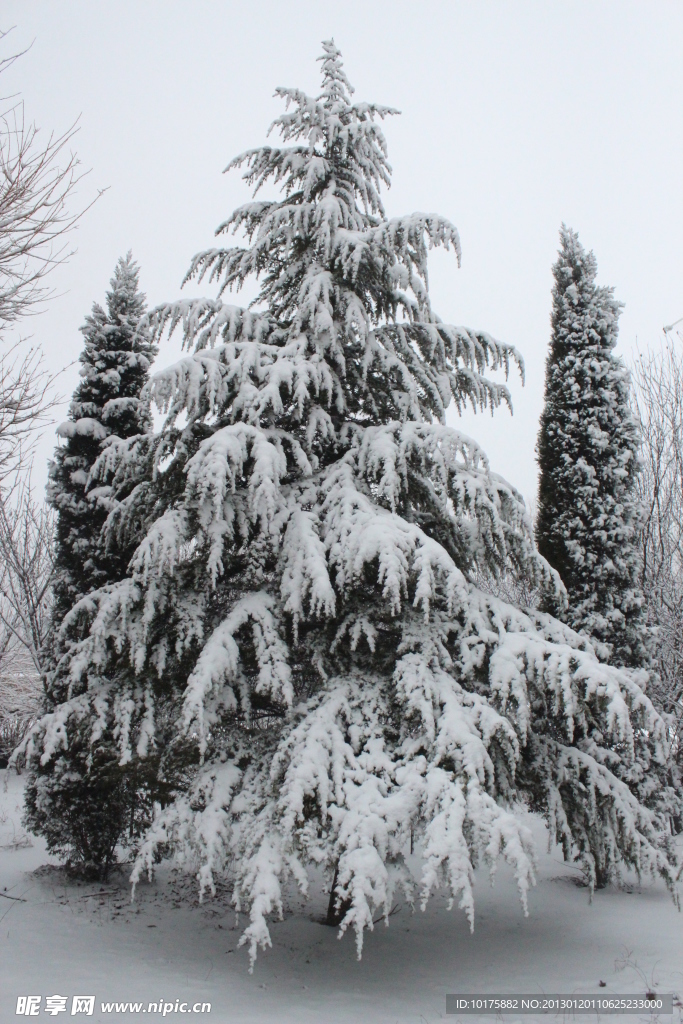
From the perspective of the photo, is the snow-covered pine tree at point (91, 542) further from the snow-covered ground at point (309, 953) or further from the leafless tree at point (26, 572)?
the leafless tree at point (26, 572)

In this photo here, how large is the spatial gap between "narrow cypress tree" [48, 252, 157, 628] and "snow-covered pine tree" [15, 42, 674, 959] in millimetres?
1599

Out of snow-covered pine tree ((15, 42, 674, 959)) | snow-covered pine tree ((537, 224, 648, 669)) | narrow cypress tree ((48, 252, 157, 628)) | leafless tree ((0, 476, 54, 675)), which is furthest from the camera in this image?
leafless tree ((0, 476, 54, 675))

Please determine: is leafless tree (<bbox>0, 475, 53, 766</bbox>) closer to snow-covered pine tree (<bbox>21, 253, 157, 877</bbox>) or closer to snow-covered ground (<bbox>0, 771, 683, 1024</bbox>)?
snow-covered pine tree (<bbox>21, 253, 157, 877</bbox>)

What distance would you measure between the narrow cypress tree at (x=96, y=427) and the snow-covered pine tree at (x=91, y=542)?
0.05ft

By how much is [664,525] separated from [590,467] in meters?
2.07

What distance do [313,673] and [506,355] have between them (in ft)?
14.3

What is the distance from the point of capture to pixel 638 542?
36.0 ft

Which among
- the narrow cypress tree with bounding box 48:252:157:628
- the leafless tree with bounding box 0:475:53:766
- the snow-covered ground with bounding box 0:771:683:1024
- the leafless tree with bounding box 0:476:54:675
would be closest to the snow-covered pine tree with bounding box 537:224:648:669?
the snow-covered ground with bounding box 0:771:683:1024

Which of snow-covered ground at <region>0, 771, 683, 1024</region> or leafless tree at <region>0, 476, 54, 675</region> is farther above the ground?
leafless tree at <region>0, 476, 54, 675</region>

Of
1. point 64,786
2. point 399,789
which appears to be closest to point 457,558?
point 399,789

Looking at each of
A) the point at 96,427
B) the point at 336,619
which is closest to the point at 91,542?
the point at 96,427

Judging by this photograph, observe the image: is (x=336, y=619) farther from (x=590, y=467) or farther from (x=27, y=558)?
(x=27, y=558)

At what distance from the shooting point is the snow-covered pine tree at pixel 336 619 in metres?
5.02

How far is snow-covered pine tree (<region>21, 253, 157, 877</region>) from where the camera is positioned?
771cm
